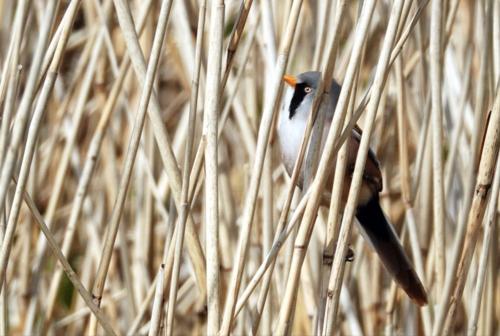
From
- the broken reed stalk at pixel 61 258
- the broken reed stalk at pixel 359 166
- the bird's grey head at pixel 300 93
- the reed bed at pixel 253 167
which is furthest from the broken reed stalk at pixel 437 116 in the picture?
the broken reed stalk at pixel 61 258

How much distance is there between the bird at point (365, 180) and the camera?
5.38ft

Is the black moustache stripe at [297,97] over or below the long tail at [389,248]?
over

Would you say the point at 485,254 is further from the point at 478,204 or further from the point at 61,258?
the point at 61,258

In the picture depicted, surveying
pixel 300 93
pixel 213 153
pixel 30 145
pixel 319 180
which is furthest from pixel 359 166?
pixel 300 93

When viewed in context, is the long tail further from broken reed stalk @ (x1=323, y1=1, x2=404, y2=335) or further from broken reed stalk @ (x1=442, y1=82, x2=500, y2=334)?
broken reed stalk @ (x1=323, y1=1, x2=404, y2=335)

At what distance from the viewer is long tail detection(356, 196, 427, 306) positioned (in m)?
1.60

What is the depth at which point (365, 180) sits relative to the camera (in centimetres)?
185

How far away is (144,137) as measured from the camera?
2.29 meters

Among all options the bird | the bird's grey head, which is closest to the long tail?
the bird

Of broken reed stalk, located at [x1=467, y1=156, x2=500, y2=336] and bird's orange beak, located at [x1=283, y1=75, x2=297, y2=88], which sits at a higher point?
bird's orange beak, located at [x1=283, y1=75, x2=297, y2=88]

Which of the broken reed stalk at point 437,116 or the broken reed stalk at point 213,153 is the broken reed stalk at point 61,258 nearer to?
the broken reed stalk at point 213,153

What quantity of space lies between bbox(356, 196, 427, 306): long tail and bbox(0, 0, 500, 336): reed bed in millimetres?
59

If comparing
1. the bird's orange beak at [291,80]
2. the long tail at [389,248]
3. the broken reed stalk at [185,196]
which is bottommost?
the long tail at [389,248]

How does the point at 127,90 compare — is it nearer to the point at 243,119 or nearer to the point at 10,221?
the point at 243,119
